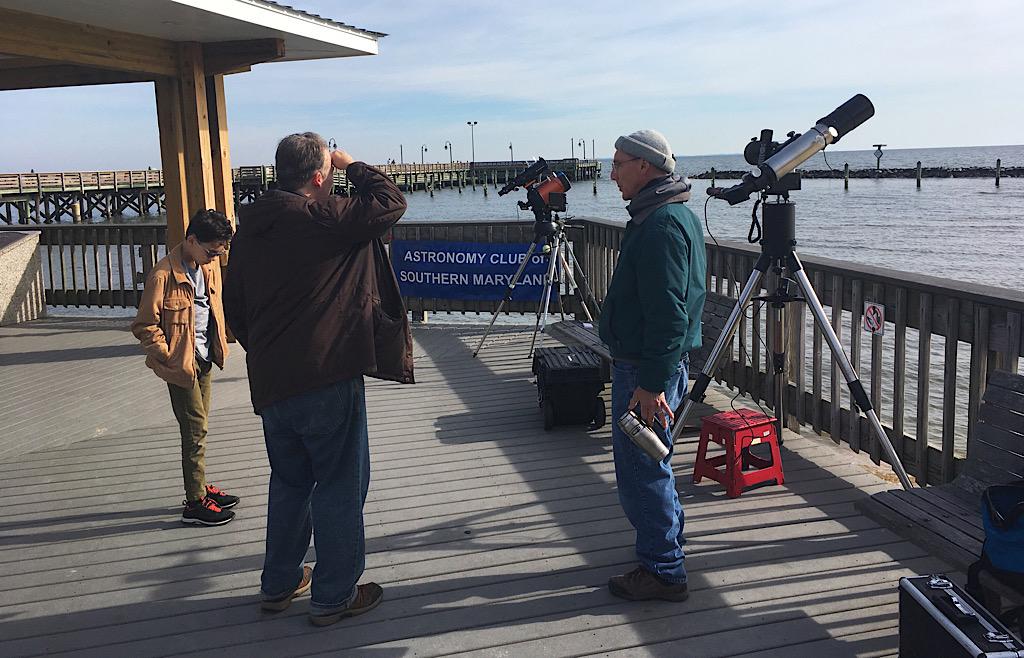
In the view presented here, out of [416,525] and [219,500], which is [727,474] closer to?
[416,525]

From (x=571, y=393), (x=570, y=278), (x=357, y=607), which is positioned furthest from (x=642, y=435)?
(x=570, y=278)

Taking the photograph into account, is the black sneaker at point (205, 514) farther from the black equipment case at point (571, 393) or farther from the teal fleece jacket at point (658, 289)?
the teal fleece jacket at point (658, 289)

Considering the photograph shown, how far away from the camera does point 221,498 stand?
426 centimetres

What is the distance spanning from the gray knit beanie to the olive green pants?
2.27m

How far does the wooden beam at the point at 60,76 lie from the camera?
827 centimetres

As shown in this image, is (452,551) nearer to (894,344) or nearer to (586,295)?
(894,344)

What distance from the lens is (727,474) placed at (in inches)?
168

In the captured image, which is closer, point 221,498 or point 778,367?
point 221,498

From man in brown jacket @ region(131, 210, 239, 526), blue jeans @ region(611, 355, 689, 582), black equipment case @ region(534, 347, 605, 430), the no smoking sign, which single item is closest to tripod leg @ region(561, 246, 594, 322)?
black equipment case @ region(534, 347, 605, 430)

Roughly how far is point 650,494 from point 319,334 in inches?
51.0

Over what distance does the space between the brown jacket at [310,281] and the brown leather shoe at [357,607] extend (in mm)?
787

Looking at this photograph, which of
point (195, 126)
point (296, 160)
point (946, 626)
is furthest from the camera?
point (195, 126)

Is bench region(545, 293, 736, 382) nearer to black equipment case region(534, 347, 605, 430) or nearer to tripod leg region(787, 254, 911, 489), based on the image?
black equipment case region(534, 347, 605, 430)

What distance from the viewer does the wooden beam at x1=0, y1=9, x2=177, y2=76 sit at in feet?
19.6
